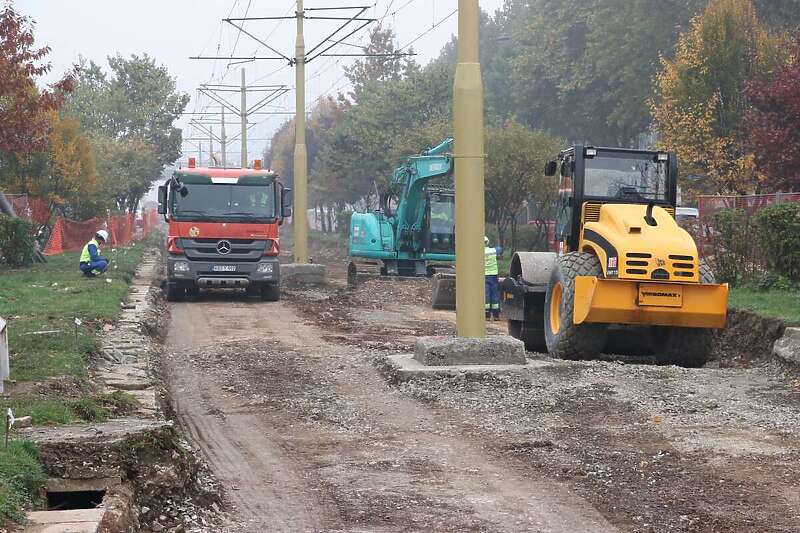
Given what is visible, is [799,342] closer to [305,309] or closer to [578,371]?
[578,371]

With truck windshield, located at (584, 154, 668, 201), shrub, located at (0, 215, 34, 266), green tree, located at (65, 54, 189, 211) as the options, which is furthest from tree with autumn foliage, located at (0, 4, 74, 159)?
green tree, located at (65, 54, 189, 211)

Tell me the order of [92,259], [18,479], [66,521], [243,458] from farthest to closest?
1. [92,259]
2. [243,458]
3. [18,479]
4. [66,521]

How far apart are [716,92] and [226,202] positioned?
19039 mm

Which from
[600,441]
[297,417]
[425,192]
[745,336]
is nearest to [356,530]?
[600,441]

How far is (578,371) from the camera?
12852 mm

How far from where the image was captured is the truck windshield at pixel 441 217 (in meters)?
30.7

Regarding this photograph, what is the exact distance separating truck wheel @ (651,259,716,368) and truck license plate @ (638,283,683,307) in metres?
0.76

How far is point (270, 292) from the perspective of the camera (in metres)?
25.7

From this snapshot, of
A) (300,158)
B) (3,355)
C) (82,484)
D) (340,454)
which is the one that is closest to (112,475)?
(82,484)

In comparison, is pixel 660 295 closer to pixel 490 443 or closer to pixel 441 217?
pixel 490 443

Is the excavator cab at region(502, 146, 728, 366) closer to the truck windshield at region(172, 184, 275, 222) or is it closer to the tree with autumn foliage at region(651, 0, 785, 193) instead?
the truck windshield at region(172, 184, 275, 222)

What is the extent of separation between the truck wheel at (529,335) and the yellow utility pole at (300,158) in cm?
1500

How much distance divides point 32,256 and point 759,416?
79.2 feet

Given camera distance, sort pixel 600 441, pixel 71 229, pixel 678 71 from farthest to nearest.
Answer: pixel 71 229, pixel 678 71, pixel 600 441
